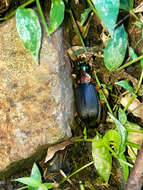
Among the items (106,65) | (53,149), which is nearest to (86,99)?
(106,65)

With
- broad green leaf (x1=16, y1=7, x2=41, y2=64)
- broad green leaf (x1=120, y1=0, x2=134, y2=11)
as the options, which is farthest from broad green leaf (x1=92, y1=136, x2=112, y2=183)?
broad green leaf (x1=120, y1=0, x2=134, y2=11)

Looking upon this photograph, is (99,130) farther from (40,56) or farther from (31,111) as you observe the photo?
(40,56)

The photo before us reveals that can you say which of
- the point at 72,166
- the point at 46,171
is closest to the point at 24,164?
the point at 46,171

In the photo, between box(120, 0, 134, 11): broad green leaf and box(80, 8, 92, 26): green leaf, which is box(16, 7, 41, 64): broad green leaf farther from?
box(120, 0, 134, 11): broad green leaf

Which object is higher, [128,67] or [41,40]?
[41,40]

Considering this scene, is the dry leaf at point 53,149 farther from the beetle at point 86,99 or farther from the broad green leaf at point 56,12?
the broad green leaf at point 56,12
